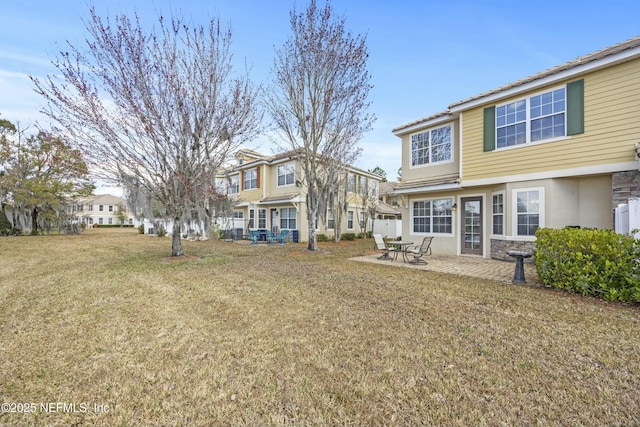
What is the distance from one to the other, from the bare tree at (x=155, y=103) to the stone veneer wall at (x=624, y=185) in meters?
12.0

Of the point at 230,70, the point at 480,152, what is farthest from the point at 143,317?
the point at 480,152

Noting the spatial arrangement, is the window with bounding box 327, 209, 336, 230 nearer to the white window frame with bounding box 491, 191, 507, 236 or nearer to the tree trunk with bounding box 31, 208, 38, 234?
the white window frame with bounding box 491, 191, 507, 236

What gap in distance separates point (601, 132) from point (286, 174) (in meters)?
16.3

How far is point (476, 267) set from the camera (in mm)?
8969

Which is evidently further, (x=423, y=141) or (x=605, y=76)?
(x=423, y=141)

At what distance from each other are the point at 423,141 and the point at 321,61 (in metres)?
5.93

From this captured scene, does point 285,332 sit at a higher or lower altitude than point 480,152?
lower

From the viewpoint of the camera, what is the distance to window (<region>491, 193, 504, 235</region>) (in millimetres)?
10305

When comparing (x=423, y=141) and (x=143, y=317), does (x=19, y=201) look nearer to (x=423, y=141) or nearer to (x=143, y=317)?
(x=143, y=317)

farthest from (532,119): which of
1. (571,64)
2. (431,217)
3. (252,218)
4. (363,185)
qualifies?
(252,218)

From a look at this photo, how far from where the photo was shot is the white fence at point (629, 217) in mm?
5855

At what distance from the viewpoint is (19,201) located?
69.1 ft

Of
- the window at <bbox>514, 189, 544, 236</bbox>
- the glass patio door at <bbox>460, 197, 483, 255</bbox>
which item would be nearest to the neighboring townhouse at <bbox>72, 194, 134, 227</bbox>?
the glass patio door at <bbox>460, 197, 483, 255</bbox>

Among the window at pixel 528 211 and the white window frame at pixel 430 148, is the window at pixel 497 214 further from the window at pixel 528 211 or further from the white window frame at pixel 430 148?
the white window frame at pixel 430 148
